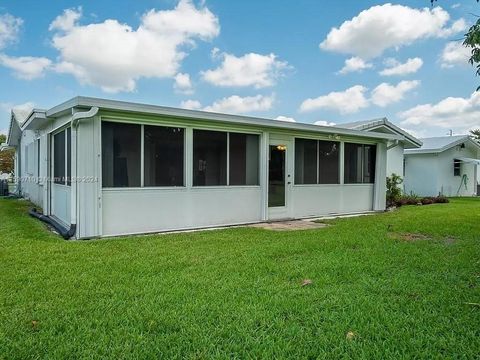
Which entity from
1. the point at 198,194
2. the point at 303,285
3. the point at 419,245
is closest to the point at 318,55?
the point at 198,194

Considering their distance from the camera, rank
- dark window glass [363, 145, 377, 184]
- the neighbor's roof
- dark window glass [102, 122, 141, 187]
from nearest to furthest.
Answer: the neighbor's roof
dark window glass [102, 122, 141, 187]
dark window glass [363, 145, 377, 184]

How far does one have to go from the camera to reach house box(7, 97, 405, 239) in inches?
269

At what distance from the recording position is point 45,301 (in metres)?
3.59

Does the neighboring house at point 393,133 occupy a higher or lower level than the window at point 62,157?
higher

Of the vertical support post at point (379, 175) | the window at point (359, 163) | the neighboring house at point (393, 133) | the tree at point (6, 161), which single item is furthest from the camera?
the tree at point (6, 161)

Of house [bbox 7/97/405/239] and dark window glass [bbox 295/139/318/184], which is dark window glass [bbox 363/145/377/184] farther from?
dark window glass [bbox 295/139/318/184]

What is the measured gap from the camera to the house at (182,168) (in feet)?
22.4

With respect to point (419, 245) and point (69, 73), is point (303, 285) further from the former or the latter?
point (69, 73)

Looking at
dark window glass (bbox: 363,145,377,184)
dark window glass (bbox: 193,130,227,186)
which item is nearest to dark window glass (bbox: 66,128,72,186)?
dark window glass (bbox: 193,130,227,186)

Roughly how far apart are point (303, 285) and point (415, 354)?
158 centimetres

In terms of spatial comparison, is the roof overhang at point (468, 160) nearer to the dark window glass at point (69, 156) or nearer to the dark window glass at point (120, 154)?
the dark window glass at point (120, 154)

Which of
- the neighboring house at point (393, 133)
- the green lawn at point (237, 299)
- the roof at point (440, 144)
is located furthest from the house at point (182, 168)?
the roof at point (440, 144)

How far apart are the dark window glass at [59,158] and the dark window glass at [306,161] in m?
5.83

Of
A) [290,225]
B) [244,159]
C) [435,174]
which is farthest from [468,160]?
[244,159]
